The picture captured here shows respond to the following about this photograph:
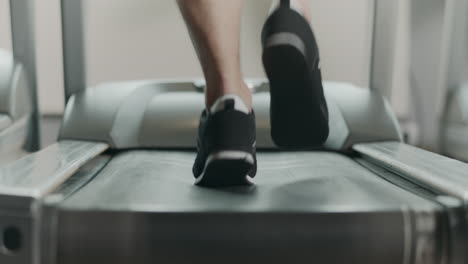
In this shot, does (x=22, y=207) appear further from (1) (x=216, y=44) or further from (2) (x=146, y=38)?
(2) (x=146, y=38)

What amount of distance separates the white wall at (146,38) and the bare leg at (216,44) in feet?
4.27

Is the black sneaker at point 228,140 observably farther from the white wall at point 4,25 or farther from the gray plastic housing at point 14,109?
the white wall at point 4,25

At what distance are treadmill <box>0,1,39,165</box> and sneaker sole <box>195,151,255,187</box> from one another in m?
0.95

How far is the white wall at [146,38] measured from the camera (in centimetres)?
220

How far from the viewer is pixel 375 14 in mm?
1827

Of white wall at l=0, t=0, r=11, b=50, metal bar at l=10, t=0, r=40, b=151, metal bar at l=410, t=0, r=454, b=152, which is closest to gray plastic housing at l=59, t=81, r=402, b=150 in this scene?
metal bar at l=10, t=0, r=40, b=151

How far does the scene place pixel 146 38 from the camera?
220cm

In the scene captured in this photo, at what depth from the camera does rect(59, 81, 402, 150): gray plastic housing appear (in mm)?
1503

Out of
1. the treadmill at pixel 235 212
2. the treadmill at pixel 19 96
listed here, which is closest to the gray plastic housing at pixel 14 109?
the treadmill at pixel 19 96

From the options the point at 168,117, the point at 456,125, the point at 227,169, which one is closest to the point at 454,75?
the point at 456,125

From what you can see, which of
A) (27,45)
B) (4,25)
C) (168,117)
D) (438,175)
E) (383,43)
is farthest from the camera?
(4,25)

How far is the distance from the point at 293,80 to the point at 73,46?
3.78ft

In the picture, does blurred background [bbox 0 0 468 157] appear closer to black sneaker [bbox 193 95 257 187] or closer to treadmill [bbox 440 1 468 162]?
treadmill [bbox 440 1 468 162]

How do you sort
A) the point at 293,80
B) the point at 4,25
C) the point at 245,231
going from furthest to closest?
the point at 4,25
the point at 293,80
the point at 245,231
